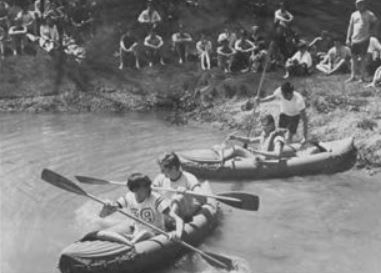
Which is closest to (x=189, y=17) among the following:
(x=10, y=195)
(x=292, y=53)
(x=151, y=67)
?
(x=151, y=67)

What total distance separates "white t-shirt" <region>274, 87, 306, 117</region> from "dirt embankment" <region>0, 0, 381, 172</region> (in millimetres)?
1399

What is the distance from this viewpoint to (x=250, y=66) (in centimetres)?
1750

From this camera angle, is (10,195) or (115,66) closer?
(10,195)

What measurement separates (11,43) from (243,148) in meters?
9.46

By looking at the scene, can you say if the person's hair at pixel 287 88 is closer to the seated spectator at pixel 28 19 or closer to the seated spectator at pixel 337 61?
the seated spectator at pixel 337 61

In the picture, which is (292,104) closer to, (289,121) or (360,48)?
(289,121)

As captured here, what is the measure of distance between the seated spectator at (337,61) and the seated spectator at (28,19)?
25.8ft

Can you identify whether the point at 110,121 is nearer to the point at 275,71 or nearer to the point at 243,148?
the point at 275,71

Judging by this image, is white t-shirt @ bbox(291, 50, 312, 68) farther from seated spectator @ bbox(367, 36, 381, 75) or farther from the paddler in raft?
the paddler in raft

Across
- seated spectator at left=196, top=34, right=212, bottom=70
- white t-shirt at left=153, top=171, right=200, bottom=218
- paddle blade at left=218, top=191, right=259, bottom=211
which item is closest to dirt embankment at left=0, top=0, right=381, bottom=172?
seated spectator at left=196, top=34, right=212, bottom=70

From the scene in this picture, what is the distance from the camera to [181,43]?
18969 mm

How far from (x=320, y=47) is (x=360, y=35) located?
3134 mm

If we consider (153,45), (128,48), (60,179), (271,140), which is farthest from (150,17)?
(60,179)

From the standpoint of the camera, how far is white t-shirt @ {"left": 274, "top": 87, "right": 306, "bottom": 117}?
1227cm
